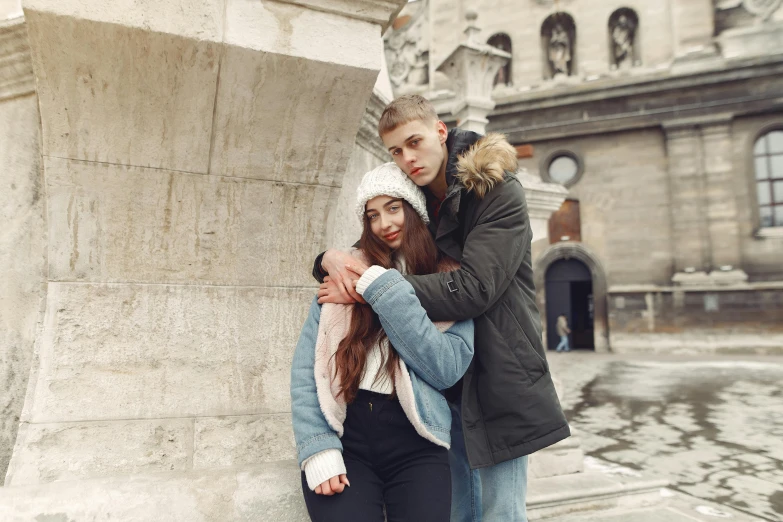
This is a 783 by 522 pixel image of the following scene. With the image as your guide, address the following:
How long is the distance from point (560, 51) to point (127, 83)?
54.6 feet

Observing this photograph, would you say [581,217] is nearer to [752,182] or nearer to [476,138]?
[752,182]

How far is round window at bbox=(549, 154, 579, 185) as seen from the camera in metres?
16.0

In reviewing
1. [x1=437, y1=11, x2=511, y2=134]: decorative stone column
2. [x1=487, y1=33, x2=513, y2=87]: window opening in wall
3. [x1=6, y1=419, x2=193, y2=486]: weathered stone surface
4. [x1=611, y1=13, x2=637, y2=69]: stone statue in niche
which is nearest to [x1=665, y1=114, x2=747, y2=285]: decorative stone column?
[x1=611, y1=13, x2=637, y2=69]: stone statue in niche

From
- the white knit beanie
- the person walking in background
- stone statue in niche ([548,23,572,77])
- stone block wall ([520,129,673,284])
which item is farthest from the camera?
stone statue in niche ([548,23,572,77])

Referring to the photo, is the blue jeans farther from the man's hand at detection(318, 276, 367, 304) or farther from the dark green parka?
the man's hand at detection(318, 276, 367, 304)

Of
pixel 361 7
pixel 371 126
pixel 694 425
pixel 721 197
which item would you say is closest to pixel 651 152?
pixel 721 197

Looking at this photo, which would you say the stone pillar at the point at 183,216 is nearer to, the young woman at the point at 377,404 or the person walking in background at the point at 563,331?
the young woman at the point at 377,404

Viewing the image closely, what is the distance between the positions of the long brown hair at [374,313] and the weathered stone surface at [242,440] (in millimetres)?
733

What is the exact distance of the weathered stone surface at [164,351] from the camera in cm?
174

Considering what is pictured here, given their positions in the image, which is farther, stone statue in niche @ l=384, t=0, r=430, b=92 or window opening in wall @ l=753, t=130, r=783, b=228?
window opening in wall @ l=753, t=130, r=783, b=228

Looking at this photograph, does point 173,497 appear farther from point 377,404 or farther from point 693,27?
point 693,27

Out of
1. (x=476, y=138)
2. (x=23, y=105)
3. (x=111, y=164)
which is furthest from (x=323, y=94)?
(x=23, y=105)

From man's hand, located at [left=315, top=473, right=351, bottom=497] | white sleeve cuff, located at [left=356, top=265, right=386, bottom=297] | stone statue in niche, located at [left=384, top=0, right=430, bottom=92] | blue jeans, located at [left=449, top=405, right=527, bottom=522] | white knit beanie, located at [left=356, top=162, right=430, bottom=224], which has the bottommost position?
blue jeans, located at [left=449, top=405, right=527, bottom=522]

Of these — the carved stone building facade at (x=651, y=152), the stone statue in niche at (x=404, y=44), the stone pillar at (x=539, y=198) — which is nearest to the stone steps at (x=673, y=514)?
the stone pillar at (x=539, y=198)
